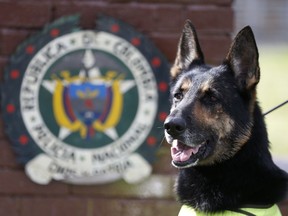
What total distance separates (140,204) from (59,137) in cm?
73

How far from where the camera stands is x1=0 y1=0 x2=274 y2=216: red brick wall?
235 inches

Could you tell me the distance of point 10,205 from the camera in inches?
239

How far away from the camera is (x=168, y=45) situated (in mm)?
5973

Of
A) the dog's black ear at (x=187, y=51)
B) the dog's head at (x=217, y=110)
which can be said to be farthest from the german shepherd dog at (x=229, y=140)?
the dog's black ear at (x=187, y=51)

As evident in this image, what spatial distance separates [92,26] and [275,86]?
1379 mm

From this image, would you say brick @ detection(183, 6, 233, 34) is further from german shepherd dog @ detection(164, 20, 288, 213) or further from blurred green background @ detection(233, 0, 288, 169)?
german shepherd dog @ detection(164, 20, 288, 213)

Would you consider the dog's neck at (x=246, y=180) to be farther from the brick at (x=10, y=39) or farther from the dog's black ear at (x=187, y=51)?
the brick at (x=10, y=39)

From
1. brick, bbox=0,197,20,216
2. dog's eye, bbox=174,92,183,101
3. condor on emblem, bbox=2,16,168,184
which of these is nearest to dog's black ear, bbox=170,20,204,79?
dog's eye, bbox=174,92,183,101

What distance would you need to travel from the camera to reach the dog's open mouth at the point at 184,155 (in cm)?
404

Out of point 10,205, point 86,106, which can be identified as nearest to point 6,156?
point 10,205

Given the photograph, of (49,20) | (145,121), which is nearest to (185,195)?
(145,121)

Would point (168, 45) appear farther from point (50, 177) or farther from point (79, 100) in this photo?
point (50, 177)

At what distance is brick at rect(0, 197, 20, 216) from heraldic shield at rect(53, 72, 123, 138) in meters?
0.64

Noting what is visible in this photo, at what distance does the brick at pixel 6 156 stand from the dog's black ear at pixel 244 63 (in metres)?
2.33
